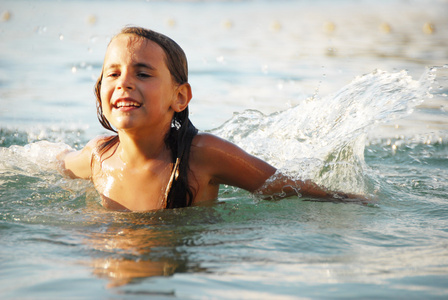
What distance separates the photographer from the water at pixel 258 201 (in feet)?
8.60

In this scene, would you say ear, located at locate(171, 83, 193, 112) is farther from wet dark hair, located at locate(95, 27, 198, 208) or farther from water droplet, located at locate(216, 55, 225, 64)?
water droplet, located at locate(216, 55, 225, 64)

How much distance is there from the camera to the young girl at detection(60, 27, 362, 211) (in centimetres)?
346

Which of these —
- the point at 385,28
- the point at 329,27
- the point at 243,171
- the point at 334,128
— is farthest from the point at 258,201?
the point at 385,28

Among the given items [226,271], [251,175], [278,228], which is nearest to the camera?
[226,271]

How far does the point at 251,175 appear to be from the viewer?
12.1 feet

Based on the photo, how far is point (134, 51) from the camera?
3.46m

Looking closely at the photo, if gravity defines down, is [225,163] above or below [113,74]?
below

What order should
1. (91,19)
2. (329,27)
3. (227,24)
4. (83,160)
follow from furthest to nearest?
1. (227,24)
2. (329,27)
3. (91,19)
4. (83,160)

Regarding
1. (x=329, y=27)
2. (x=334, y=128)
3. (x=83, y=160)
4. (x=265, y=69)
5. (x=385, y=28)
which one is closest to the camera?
(x=83, y=160)

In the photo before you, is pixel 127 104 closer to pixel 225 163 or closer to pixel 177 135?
pixel 177 135

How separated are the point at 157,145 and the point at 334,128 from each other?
167cm

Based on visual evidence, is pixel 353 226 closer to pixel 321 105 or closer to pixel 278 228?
pixel 278 228

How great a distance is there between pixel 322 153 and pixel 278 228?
129 centimetres

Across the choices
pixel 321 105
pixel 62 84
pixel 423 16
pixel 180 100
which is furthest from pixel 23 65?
pixel 423 16
